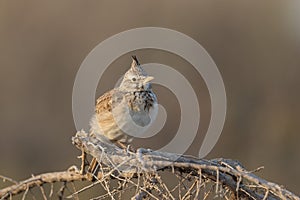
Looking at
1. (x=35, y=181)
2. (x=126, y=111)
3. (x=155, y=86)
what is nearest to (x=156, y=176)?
(x=35, y=181)

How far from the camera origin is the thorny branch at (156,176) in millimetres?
2826

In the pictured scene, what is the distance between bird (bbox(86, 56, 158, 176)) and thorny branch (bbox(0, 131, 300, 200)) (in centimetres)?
91

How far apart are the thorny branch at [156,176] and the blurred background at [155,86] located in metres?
4.65

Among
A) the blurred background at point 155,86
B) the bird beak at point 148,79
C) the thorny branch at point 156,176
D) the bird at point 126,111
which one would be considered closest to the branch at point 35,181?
the thorny branch at point 156,176

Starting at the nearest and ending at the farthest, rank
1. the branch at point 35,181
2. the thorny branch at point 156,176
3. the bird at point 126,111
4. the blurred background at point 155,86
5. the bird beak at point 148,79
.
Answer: the thorny branch at point 156,176 → the branch at point 35,181 → the bird at point 126,111 → the bird beak at point 148,79 → the blurred background at point 155,86

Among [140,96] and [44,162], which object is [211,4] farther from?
[140,96]

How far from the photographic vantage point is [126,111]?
4125 millimetres

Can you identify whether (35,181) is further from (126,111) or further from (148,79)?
(148,79)

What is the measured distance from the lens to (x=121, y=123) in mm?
4062

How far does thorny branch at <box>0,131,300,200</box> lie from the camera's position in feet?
9.27

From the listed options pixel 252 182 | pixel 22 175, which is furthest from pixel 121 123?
pixel 22 175

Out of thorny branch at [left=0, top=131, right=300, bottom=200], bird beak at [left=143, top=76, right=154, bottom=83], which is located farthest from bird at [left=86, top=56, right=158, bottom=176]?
thorny branch at [left=0, top=131, right=300, bottom=200]

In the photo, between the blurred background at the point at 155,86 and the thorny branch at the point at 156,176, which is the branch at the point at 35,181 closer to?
the thorny branch at the point at 156,176

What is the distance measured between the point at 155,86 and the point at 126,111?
4197mm
